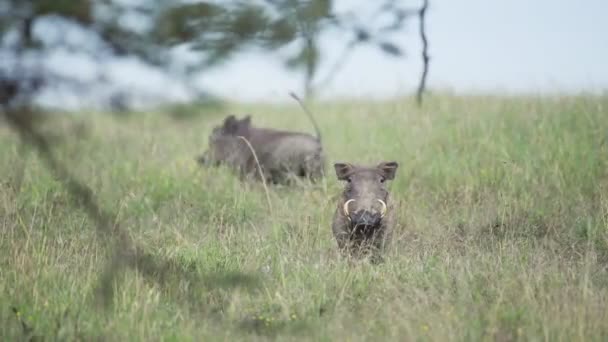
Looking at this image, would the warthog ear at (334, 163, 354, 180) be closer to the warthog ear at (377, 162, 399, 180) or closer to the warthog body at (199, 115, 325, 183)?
the warthog ear at (377, 162, 399, 180)

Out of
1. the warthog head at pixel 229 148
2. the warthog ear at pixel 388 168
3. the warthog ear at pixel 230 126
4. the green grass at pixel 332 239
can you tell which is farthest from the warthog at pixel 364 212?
the warthog ear at pixel 230 126

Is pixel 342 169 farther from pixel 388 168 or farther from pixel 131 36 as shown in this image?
pixel 131 36

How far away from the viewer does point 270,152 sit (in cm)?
1011

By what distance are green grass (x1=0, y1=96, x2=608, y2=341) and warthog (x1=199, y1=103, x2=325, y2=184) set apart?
26cm

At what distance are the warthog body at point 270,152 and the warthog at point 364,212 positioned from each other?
2.77 metres

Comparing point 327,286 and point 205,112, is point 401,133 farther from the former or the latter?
point 205,112

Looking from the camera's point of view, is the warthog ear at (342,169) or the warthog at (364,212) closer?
the warthog at (364,212)

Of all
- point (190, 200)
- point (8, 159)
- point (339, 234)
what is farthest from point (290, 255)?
point (8, 159)

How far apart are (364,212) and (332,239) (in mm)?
912

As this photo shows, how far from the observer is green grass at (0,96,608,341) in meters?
4.84

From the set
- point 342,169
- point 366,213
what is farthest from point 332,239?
point 366,213

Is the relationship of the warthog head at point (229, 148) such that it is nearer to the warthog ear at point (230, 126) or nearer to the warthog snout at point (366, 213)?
the warthog ear at point (230, 126)

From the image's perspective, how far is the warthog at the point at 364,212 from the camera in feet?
20.1

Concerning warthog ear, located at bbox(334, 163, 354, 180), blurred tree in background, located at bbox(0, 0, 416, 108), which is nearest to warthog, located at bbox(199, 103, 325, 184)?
warthog ear, located at bbox(334, 163, 354, 180)
